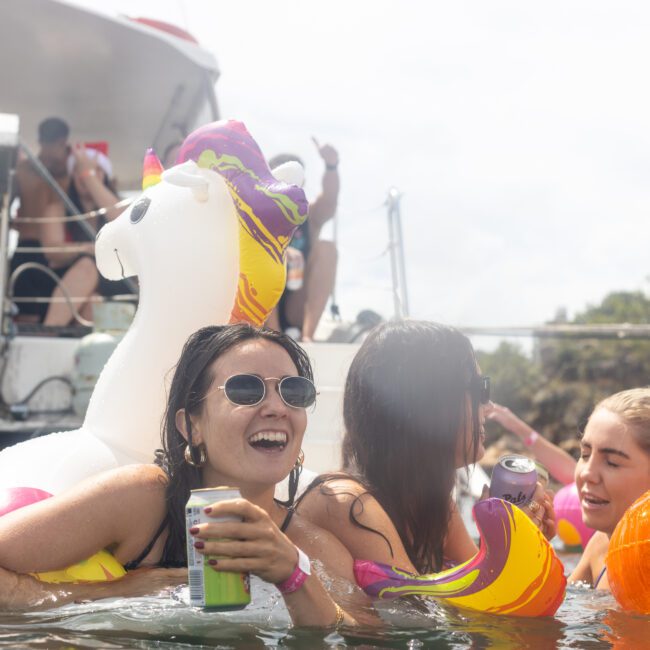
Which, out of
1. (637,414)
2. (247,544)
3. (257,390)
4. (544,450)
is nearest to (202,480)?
(257,390)

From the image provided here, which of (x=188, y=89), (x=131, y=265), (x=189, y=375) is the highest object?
(x=188, y=89)

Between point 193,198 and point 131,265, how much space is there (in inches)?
14.6

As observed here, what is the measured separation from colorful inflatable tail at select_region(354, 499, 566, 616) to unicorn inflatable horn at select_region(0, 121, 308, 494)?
1.09 metres

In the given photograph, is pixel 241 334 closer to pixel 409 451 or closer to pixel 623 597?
pixel 409 451

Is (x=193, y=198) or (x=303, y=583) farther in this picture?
(x=193, y=198)

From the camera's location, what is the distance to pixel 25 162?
743 cm

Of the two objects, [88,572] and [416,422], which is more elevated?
[416,422]

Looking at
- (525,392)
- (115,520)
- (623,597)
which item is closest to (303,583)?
(115,520)

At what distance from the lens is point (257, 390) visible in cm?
251

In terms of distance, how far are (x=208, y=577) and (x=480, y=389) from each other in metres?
1.42

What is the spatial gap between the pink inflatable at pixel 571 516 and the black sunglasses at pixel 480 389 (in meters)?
2.96

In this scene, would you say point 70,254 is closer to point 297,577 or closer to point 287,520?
point 287,520

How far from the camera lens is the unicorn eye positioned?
3.58 m

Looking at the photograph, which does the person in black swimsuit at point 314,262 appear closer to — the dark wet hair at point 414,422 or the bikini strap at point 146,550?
the dark wet hair at point 414,422
